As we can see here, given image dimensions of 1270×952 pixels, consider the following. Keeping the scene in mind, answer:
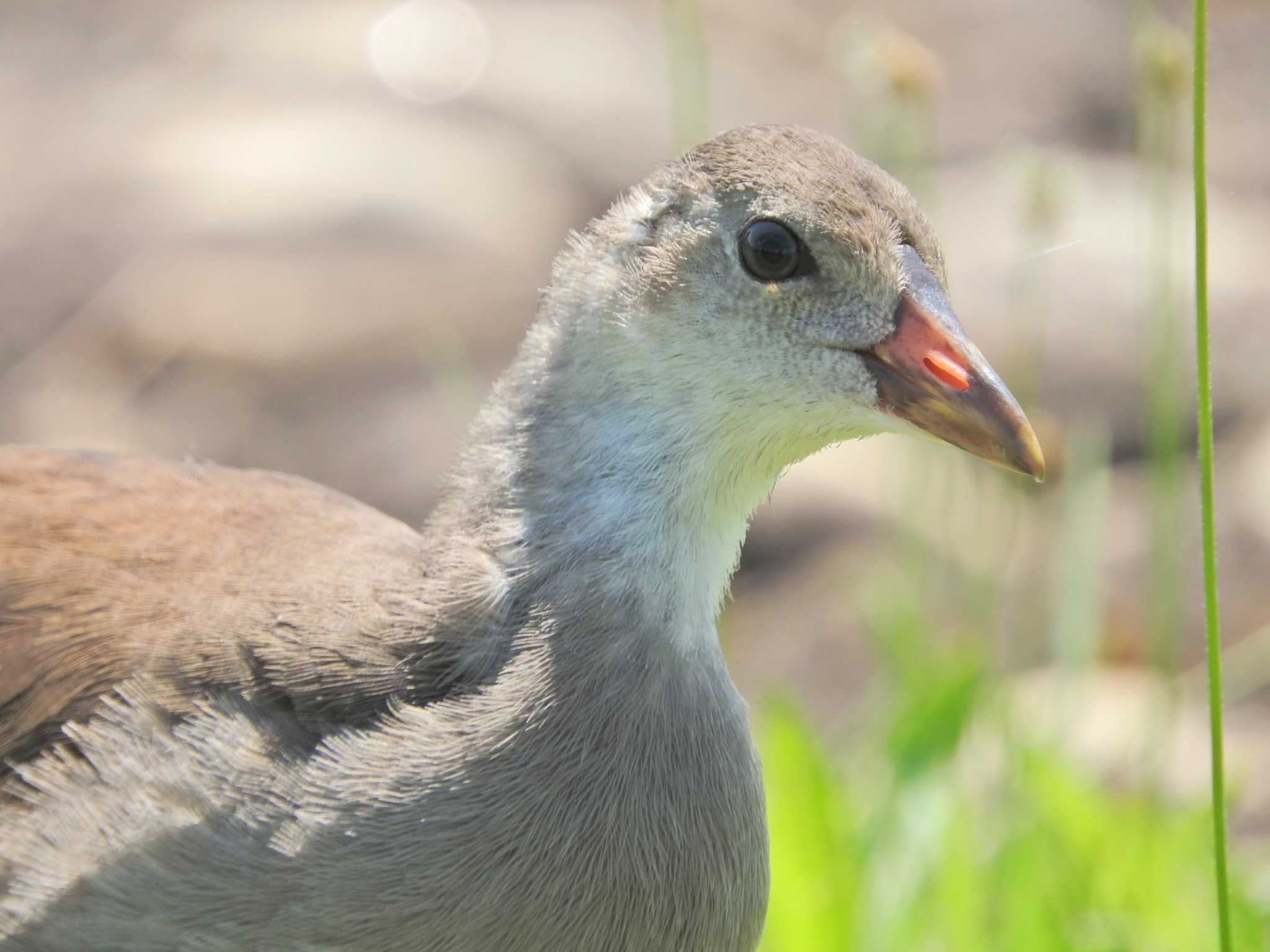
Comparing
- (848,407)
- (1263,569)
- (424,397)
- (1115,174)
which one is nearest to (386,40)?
(424,397)

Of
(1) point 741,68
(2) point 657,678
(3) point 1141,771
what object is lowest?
(2) point 657,678

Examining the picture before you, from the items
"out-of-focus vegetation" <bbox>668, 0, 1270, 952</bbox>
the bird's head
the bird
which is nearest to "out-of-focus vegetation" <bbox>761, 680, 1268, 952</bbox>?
"out-of-focus vegetation" <bbox>668, 0, 1270, 952</bbox>

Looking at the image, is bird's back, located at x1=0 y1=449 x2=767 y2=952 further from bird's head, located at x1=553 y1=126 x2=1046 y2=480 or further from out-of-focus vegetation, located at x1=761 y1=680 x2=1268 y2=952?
out-of-focus vegetation, located at x1=761 y1=680 x2=1268 y2=952

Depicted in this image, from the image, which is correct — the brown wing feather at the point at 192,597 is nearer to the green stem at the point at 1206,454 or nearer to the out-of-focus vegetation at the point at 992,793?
the green stem at the point at 1206,454

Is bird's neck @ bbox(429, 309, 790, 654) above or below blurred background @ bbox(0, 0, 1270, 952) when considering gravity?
below

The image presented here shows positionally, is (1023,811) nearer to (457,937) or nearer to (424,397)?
(457,937)

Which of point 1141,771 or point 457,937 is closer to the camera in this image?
point 457,937

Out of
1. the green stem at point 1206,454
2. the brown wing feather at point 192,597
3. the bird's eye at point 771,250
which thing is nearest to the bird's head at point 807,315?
the bird's eye at point 771,250

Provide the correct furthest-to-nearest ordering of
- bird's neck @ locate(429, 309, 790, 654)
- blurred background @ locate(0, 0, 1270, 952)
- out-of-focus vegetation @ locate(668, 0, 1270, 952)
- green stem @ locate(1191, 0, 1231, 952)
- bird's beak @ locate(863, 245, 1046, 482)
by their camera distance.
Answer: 1. blurred background @ locate(0, 0, 1270, 952)
2. out-of-focus vegetation @ locate(668, 0, 1270, 952)
3. bird's neck @ locate(429, 309, 790, 654)
4. bird's beak @ locate(863, 245, 1046, 482)
5. green stem @ locate(1191, 0, 1231, 952)
